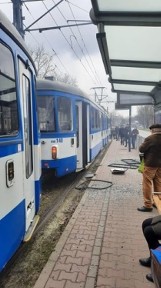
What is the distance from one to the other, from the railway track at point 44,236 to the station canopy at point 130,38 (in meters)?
3.18

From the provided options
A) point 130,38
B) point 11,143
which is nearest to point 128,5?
point 130,38

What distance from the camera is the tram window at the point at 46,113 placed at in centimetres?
877

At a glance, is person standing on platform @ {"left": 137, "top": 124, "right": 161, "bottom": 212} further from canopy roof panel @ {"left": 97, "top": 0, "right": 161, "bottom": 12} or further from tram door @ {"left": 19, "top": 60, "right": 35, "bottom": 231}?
canopy roof panel @ {"left": 97, "top": 0, "right": 161, "bottom": 12}

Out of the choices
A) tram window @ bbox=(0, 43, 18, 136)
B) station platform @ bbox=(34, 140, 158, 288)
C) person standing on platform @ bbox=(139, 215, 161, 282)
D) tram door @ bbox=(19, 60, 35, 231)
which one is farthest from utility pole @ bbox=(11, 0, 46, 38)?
person standing on platform @ bbox=(139, 215, 161, 282)

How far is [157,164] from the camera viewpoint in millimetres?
6594

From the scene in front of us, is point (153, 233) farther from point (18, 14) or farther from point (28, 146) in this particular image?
point (18, 14)

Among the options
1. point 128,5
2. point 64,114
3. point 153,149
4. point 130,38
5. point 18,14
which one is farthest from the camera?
point 18,14

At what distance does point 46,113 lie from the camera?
882cm

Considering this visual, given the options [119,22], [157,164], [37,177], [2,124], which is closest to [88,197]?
[157,164]

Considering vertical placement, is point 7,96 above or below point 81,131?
above

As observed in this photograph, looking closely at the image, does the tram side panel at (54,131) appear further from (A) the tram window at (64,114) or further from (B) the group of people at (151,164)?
(B) the group of people at (151,164)

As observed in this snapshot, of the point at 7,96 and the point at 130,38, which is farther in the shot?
the point at 130,38

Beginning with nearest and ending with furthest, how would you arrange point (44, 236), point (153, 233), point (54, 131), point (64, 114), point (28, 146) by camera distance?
1. point (153, 233)
2. point (28, 146)
3. point (44, 236)
4. point (54, 131)
5. point (64, 114)

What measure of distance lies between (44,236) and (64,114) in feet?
14.2
